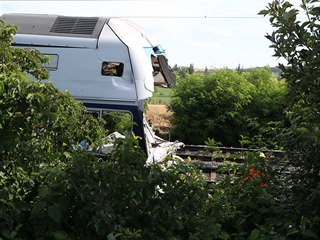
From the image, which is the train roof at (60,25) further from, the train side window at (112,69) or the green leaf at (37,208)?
the green leaf at (37,208)

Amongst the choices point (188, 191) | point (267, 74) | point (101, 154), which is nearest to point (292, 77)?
point (188, 191)

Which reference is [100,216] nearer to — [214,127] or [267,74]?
[214,127]

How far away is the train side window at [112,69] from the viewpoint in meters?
10.2

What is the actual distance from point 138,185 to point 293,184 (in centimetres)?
114

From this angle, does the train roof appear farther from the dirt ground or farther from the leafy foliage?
the leafy foliage

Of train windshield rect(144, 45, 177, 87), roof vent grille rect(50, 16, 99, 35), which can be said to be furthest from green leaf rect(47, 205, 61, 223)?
train windshield rect(144, 45, 177, 87)

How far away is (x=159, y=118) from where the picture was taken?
22609 millimetres

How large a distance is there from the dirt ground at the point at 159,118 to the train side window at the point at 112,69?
793 cm

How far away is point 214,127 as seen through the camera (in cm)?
1789

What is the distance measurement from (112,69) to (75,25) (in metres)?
1.28

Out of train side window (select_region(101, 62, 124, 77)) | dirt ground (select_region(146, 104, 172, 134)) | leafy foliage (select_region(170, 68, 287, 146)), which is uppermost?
train side window (select_region(101, 62, 124, 77))

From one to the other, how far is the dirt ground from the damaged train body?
7.71 m

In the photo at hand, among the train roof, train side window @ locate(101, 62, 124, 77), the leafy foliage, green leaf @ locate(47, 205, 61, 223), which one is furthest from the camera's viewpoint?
the leafy foliage

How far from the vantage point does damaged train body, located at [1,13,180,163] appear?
32.9ft
